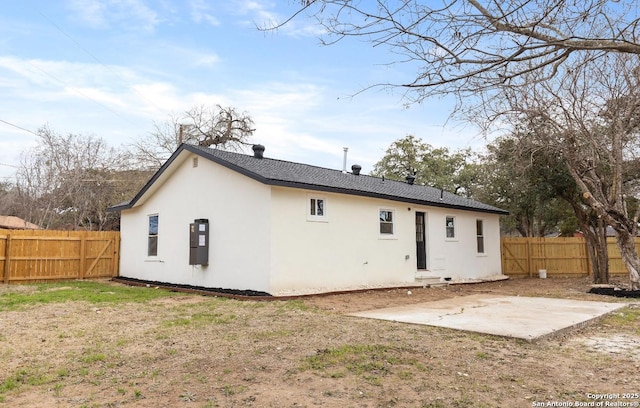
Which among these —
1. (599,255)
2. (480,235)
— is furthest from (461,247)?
(599,255)

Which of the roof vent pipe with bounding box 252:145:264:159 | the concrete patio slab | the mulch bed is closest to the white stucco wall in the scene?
the concrete patio slab

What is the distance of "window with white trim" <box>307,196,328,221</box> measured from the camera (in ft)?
36.7

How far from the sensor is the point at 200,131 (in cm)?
2875

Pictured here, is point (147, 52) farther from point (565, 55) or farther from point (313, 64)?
point (565, 55)

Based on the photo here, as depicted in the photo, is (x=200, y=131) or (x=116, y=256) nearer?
(x=116, y=256)

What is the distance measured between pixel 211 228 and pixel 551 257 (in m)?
14.3

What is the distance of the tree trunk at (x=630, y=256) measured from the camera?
1179 centimetres

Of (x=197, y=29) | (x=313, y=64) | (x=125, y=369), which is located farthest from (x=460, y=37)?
(x=197, y=29)

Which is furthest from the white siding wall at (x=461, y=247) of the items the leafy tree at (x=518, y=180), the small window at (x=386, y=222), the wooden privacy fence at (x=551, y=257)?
the leafy tree at (x=518, y=180)

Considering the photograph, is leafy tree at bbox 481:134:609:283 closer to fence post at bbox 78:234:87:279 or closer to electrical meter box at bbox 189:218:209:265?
electrical meter box at bbox 189:218:209:265

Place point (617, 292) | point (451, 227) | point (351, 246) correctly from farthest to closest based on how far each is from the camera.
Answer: point (451, 227)
point (351, 246)
point (617, 292)

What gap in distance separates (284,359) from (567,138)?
10.8m

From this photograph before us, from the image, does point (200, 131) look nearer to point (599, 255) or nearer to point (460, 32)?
point (599, 255)

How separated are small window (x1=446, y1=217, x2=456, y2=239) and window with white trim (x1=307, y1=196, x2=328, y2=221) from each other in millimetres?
5987
